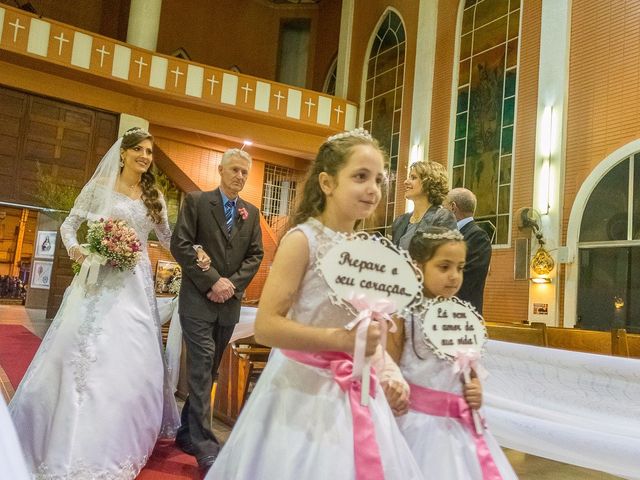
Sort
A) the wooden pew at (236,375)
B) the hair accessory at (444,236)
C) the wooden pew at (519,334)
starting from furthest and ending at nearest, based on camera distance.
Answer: the wooden pew at (236,375) < the wooden pew at (519,334) < the hair accessory at (444,236)

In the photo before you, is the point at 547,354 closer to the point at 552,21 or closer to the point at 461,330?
the point at 461,330

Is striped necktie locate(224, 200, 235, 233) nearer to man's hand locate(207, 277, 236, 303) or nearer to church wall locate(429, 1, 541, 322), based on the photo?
man's hand locate(207, 277, 236, 303)

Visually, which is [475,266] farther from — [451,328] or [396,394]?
[396,394]

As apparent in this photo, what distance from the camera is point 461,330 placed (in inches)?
69.7

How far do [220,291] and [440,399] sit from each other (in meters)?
1.61

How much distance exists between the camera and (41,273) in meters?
12.8

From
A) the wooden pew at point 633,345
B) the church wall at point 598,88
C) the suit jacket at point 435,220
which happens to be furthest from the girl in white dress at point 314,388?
the church wall at point 598,88

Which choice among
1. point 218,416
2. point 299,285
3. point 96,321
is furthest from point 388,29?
point 299,285

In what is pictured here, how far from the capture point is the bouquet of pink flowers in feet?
9.52

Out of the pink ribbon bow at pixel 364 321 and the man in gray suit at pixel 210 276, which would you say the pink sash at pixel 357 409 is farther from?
the man in gray suit at pixel 210 276

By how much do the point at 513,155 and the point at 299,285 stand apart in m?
8.89

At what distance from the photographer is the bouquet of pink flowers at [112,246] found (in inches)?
114

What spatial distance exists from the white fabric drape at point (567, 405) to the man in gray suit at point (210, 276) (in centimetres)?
142

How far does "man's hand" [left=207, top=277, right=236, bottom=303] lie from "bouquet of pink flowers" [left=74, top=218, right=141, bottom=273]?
1.42ft
